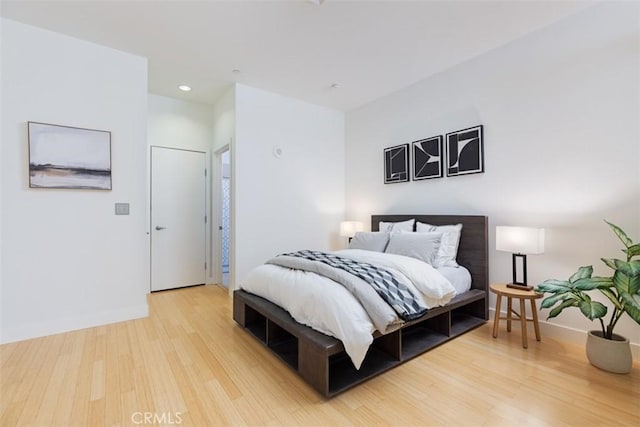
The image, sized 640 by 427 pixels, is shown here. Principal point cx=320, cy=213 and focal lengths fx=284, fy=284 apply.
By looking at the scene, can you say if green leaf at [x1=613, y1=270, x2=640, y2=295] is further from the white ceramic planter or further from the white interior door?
the white interior door

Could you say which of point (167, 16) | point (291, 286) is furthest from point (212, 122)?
point (291, 286)

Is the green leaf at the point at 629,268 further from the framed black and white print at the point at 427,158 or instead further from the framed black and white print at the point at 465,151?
the framed black and white print at the point at 427,158

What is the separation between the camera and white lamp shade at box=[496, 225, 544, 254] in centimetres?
236

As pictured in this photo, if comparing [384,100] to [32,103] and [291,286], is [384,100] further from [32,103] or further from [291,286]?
[32,103]

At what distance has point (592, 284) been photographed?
6.29 ft

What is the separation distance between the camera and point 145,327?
9.00 ft

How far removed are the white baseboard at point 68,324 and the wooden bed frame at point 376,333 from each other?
44.9 inches

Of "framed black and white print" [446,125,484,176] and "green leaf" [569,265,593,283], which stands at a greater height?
"framed black and white print" [446,125,484,176]

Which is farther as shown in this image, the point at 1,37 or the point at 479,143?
the point at 479,143

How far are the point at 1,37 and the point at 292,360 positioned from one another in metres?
3.61

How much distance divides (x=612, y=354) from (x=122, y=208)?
4.30 m

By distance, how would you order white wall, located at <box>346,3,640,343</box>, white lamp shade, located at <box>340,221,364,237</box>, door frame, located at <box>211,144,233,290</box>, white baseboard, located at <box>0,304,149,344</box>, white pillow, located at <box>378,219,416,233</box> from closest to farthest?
white wall, located at <box>346,3,640,343</box>, white baseboard, located at <box>0,304,149,344</box>, white pillow, located at <box>378,219,416,233</box>, white lamp shade, located at <box>340,221,364,237</box>, door frame, located at <box>211,144,233,290</box>

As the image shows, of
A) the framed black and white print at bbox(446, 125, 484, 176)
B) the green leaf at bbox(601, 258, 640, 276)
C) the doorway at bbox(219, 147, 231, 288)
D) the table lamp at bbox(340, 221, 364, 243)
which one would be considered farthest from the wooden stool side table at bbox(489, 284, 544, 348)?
the doorway at bbox(219, 147, 231, 288)

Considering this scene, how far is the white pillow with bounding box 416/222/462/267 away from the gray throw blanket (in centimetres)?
89
